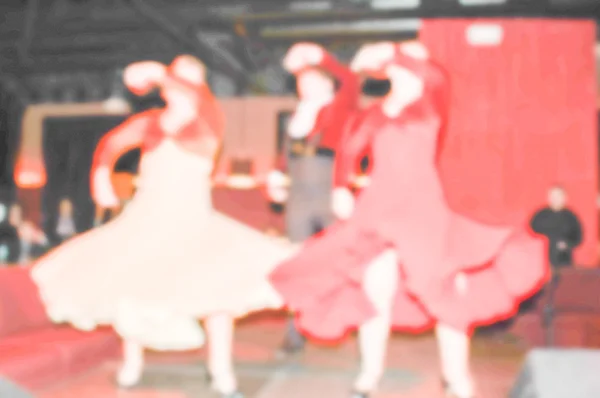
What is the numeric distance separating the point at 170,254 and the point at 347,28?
729cm

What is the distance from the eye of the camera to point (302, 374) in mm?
3139

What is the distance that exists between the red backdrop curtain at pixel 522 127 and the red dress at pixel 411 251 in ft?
12.1

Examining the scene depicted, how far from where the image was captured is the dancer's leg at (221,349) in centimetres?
249

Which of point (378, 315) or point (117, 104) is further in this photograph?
point (117, 104)

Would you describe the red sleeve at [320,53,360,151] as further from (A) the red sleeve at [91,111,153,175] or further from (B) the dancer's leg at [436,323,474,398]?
(B) the dancer's leg at [436,323,474,398]

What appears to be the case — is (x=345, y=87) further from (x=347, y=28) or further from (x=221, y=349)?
(x=347, y=28)

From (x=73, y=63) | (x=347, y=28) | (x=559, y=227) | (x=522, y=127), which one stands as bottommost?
(x=559, y=227)

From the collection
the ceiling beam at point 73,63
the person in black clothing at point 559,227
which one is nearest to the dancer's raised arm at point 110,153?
the person in black clothing at point 559,227

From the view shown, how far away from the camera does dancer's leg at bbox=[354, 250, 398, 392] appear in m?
2.40

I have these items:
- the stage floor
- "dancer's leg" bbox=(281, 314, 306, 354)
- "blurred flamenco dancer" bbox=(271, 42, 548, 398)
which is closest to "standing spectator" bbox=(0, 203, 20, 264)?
the stage floor

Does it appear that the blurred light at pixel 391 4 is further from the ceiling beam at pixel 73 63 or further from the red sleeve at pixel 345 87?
the red sleeve at pixel 345 87

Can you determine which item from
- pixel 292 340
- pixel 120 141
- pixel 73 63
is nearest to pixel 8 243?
pixel 73 63

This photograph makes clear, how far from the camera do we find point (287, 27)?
930cm

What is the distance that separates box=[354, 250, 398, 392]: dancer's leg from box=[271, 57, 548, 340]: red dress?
0.05 meters
